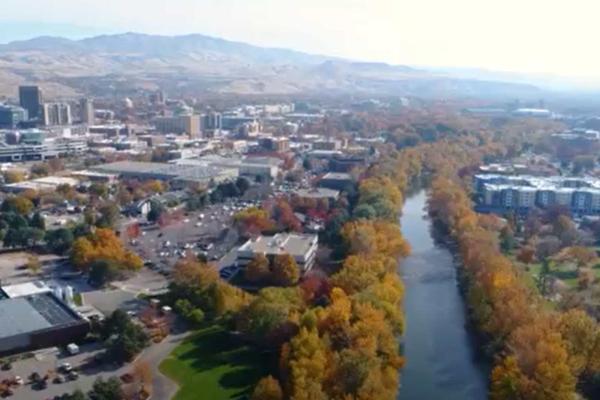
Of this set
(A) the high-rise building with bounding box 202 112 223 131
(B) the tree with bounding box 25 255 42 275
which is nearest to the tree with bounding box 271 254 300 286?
(B) the tree with bounding box 25 255 42 275

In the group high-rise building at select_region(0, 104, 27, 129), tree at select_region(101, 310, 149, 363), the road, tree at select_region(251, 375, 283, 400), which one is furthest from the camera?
high-rise building at select_region(0, 104, 27, 129)

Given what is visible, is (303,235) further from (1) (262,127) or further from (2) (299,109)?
(2) (299,109)

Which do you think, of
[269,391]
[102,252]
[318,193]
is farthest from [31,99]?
[269,391]

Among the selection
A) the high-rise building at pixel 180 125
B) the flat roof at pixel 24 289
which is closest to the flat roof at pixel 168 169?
the flat roof at pixel 24 289

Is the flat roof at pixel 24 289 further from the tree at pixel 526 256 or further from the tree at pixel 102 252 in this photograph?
the tree at pixel 526 256

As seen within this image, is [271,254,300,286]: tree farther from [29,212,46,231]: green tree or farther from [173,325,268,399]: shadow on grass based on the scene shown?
[29,212,46,231]: green tree

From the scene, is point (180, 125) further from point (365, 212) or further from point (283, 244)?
point (283, 244)

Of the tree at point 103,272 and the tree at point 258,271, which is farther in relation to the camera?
the tree at point 258,271
